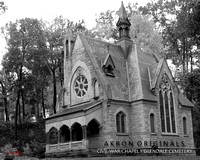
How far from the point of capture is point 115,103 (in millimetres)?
27047

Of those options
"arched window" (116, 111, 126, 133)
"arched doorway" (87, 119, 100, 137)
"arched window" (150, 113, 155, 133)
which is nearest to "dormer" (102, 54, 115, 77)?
"arched window" (116, 111, 126, 133)

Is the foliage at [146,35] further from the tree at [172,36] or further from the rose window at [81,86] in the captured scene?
the rose window at [81,86]

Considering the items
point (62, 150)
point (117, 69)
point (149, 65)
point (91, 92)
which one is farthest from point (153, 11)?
point (62, 150)

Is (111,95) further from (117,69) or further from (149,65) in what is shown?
(149,65)

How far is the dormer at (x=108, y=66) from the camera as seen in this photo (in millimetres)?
28281

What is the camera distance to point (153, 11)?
4659 cm

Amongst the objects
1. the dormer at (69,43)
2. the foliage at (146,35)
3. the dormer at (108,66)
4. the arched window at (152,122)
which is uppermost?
the foliage at (146,35)

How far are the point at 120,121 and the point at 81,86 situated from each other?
5.45 m

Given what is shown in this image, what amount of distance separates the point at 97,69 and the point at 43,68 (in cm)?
1655

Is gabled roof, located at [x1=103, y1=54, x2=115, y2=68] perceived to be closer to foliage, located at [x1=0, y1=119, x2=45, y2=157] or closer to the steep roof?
the steep roof

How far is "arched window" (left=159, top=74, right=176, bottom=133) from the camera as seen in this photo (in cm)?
2927

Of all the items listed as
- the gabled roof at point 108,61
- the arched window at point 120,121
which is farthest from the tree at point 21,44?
the arched window at point 120,121

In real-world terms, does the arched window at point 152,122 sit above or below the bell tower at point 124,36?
below

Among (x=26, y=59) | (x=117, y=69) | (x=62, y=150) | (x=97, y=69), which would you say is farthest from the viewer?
(x=26, y=59)
